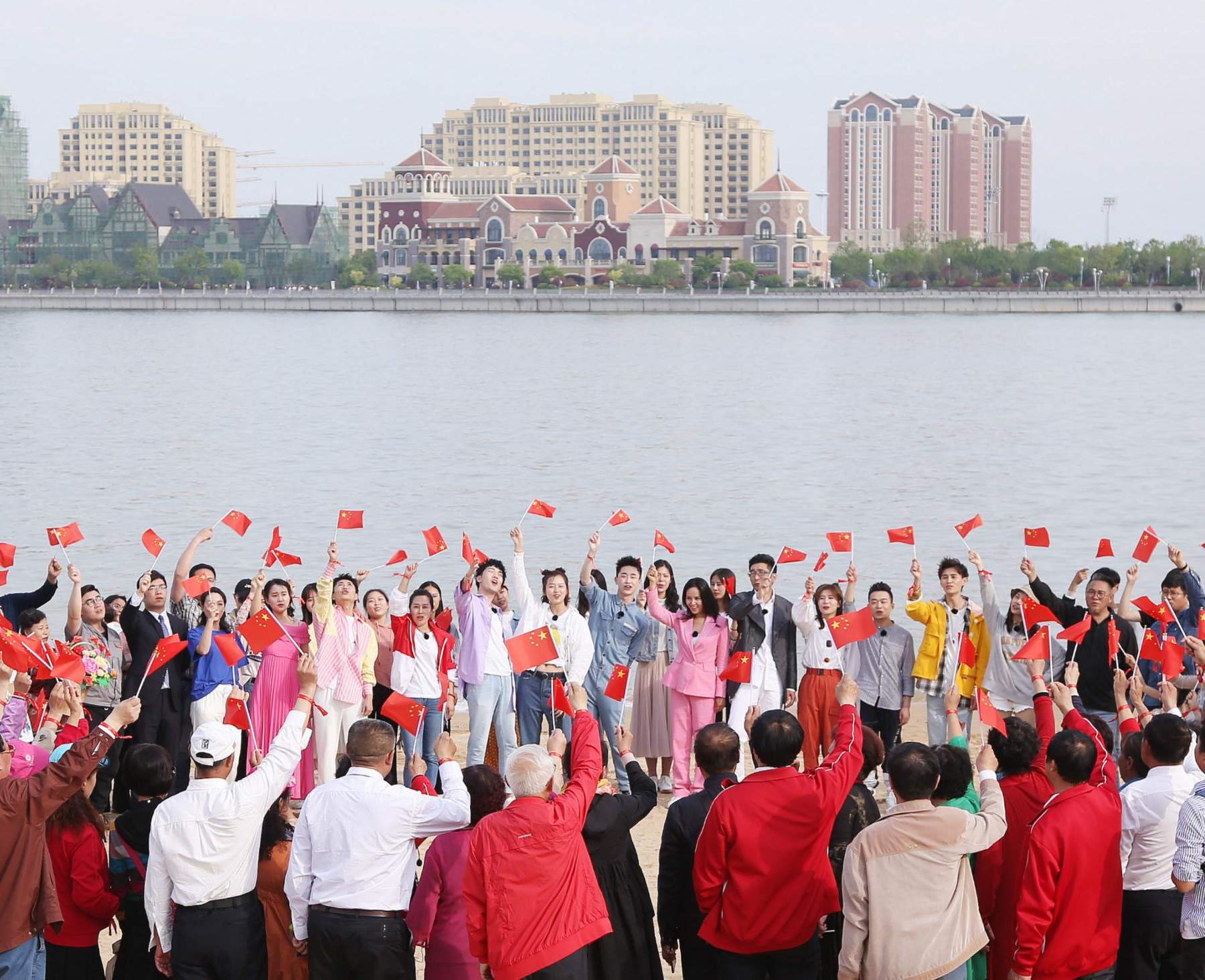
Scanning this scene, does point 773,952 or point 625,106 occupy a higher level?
point 625,106

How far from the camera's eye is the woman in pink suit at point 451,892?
4656 mm

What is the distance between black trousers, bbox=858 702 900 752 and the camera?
27.6 feet

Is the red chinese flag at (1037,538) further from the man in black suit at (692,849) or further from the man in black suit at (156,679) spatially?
the man in black suit at (692,849)

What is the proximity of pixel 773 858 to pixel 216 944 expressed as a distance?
1571 millimetres

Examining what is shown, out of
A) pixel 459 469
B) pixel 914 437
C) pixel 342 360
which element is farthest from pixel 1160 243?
pixel 459 469

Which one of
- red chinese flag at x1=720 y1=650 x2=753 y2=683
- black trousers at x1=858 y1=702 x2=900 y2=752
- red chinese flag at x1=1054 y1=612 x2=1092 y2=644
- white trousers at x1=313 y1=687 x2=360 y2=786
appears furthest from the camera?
black trousers at x1=858 y1=702 x2=900 y2=752

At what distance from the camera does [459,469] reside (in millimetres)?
33625

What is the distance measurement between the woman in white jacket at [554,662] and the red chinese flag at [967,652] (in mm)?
1873

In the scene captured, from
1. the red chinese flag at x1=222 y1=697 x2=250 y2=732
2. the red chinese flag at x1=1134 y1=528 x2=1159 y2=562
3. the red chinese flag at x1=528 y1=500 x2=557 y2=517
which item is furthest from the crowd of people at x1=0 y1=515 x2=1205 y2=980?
the red chinese flag at x1=528 y1=500 x2=557 y2=517

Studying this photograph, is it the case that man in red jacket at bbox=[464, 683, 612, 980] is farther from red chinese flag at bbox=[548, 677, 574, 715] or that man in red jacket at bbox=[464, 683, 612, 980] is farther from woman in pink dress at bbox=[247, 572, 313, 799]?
woman in pink dress at bbox=[247, 572, 313, 799]

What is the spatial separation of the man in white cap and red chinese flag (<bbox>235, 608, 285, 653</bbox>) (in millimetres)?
2407

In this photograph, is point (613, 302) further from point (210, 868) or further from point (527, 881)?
point (527, 881)

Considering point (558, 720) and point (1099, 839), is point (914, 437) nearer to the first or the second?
point (558, 720)

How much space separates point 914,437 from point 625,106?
159403mm
